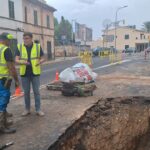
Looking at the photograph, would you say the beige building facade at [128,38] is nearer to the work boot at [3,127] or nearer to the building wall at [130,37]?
the building wall at [130,37]

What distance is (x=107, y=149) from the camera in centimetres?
618

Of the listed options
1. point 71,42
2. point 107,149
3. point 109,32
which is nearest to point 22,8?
point 107,149

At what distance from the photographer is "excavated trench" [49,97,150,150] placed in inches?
235

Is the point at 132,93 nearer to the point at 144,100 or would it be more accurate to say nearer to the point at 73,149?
the point at 144,100

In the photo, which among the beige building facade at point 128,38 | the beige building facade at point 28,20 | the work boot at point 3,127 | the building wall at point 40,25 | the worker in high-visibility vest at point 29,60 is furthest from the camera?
the beige building facade at point 128,38

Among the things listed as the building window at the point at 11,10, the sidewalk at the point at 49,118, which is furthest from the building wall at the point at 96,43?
the sidewalk at the point at 49,118

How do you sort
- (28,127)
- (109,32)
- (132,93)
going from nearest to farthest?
(28,127) < (132,93) < (109,32)

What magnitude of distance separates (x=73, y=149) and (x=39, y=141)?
58cm

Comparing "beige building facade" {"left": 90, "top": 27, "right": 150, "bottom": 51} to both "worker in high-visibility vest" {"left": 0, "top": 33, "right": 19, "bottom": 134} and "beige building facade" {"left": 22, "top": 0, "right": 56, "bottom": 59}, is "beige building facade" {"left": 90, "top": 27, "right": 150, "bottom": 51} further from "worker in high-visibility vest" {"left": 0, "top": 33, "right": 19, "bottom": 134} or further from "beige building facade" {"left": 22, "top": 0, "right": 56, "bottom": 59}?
"worker in high-visibility vest" {"left": 0, "top": 33, "right": 19, "bottom": 134}

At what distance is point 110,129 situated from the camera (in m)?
6.45

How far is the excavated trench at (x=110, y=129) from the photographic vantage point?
5.97 meters

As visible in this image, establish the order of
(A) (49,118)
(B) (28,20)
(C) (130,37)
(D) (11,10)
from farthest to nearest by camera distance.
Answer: (C) (130,37), (B) (28,20), (D) (11,10), (A) (49,118)

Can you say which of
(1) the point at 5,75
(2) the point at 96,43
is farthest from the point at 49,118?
(2) the point at 96,43

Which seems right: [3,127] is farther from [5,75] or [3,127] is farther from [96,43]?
[96,43]
